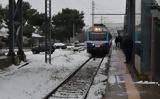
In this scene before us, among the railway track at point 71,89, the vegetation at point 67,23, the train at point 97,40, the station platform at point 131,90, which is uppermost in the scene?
the vegetation at point 67,23

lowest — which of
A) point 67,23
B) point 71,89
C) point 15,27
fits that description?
point 71,89

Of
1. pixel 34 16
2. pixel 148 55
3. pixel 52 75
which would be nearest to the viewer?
pixel 148 55

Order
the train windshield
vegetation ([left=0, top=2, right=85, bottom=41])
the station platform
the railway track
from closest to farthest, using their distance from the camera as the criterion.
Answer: the station platform, the railway track, the train windshield, vegetation ([left=0, top=2, right=85, bottom=41])

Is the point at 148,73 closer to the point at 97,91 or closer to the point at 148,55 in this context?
the point at 148,55

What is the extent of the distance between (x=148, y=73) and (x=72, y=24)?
10687 cm

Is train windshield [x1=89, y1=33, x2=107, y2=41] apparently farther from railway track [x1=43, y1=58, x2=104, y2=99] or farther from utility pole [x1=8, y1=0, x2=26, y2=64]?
railway track [x1=43, y1=58, x2=104, y2=99]

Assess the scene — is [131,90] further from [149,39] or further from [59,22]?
[59,22]

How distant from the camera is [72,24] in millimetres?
125938

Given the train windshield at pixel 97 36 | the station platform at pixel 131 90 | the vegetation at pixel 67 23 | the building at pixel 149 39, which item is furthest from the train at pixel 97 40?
A: the vegetation at pixel 67 23

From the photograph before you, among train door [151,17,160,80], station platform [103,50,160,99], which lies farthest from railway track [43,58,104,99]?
train door [151,17,160,80]

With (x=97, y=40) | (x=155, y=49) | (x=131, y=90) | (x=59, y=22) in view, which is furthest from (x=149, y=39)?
(x=59, y=22)

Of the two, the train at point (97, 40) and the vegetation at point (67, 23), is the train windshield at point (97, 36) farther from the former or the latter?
the vegetation at point (67, 23)

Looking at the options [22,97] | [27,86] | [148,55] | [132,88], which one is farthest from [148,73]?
[22,97]

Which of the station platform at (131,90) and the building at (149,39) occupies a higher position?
the building at (149,39)
